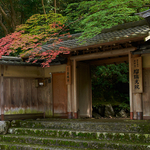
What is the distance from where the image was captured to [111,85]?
16.6 m

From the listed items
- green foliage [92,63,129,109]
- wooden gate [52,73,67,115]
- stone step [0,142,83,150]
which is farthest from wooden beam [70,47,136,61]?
green foliage [92,63,129,109]

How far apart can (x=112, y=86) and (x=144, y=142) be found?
1090cm

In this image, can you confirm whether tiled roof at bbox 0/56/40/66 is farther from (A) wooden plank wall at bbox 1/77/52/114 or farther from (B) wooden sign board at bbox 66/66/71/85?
(B) wooden sign board at bbox 66/66/71/85

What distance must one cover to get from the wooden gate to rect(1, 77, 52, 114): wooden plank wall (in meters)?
0.38

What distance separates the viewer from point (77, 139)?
6523mm

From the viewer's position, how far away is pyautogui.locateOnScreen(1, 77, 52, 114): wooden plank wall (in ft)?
32.7

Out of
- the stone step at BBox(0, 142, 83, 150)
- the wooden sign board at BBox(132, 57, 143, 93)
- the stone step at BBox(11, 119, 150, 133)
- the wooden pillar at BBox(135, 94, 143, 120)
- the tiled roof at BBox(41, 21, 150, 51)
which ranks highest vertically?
the tiled roof at BBox(41, 21, 150, 51)

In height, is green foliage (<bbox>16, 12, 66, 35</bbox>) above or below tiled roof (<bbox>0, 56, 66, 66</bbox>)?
above

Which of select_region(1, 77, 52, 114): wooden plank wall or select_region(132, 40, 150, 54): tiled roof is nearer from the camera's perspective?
select_region(132, 40, 150, 54): tiled roof

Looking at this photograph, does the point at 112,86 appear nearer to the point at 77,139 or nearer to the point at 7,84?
the point at 7,84

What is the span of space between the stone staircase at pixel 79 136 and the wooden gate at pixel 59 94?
231cm

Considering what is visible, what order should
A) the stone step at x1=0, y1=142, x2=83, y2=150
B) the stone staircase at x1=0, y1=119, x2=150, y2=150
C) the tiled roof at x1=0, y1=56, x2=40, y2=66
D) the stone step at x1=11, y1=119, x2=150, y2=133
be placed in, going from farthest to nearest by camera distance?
the tiled roof at x1=0, y1=56, x2=40, y2=66 → the stone step at x1=11, y1=119, x2=150, y2=133 → the stone step at x1=0, y1=142, x2=83, y2=150 → the stone staircase at x1=0, y1=119, x2=150, y2=150

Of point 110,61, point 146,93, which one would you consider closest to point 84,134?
point 146,93

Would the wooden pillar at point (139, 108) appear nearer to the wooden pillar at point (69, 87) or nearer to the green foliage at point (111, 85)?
the wooden pillar at point (69, 87)
